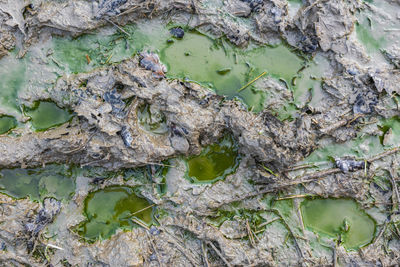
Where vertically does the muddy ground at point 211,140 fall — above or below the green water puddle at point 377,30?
below

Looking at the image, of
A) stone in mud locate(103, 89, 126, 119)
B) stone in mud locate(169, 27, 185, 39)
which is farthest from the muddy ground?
stone in mud locate(169, 27, 185, 39)

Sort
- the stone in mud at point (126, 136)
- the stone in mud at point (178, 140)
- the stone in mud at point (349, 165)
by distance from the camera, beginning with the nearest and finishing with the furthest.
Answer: the stone in mud at point (126, 136) < the stone in mud at point (178, 140) < the stone in mud at point (349, 165)

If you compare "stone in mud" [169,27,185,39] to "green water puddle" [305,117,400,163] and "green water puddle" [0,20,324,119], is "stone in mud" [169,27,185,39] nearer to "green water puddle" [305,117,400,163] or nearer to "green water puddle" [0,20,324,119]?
"green water puddle" [0,20,324,119]

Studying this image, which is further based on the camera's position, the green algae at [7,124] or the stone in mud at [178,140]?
the green algae at [7,124]

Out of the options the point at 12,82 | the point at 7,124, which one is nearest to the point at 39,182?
the point at 7,124

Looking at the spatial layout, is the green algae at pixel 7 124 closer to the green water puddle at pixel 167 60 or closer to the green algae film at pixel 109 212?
the green water puddle at pixel 167 60

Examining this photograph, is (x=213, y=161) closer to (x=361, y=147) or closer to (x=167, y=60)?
(x=167, y=60)

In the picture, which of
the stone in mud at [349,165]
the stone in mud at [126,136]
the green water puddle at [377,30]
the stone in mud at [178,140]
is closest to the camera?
the stone in mud at [126,136]

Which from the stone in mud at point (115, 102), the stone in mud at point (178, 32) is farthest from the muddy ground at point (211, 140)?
the stone in mud at point (178, 32)
